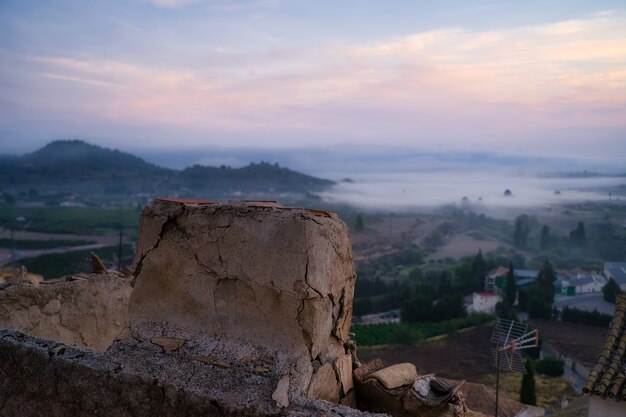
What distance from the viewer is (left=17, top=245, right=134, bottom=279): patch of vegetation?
33463 mm

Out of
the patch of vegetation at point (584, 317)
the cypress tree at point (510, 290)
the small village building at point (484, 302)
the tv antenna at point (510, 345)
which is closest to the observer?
the tv antenna at point (510, 345)

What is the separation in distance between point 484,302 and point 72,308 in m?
35.2

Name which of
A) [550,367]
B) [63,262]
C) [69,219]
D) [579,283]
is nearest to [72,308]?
[550,367]

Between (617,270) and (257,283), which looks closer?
(257,283)

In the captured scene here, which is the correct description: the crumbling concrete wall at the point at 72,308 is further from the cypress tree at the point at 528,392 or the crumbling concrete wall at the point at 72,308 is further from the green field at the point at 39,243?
the green field at the point at 39,243

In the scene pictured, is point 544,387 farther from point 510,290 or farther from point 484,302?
point 484,302

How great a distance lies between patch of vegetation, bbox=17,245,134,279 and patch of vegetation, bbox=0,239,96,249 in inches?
228

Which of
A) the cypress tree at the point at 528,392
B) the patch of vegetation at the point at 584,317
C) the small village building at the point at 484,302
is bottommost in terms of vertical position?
the small village building at the point at 484,302

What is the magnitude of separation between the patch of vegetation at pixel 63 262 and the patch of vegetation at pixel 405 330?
543 inches

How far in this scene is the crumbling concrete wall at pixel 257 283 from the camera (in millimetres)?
3371

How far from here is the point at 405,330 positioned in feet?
101

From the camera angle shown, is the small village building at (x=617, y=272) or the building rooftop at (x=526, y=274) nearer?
the small village building at (x=617, y=272)

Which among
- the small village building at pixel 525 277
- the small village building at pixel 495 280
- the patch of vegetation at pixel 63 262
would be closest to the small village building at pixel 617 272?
the small village building at pixel 525 277

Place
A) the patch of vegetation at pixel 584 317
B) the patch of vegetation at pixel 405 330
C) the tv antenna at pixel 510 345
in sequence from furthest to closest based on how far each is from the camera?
1. the patch of vegetation at pixel 584 317
2. the patch of vegetation at pixel 405 330
3. the tv antenna at pixel 510 345
